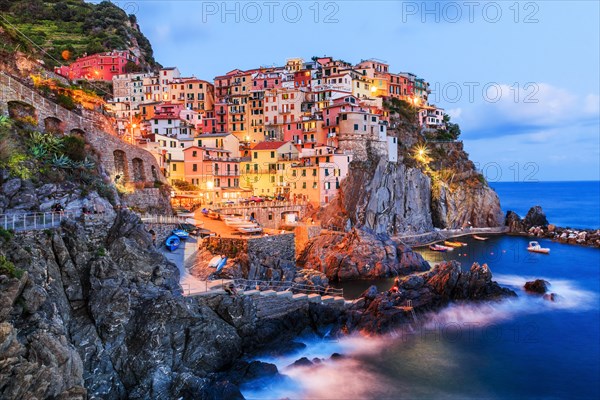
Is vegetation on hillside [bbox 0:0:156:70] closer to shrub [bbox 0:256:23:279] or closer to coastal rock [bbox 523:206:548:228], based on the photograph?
coastal rock [bbox 523:206:548:228]

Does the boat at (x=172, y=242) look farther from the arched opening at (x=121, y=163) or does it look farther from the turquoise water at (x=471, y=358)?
the turquoise water at (x=471, y=358)

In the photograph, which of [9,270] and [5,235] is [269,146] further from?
[9,270]

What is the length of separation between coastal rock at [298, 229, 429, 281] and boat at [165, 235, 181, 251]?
1604 cm

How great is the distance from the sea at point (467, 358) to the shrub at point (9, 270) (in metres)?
10.5

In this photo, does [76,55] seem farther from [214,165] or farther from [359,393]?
[359,393]

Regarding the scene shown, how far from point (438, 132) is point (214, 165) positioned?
47.1 m

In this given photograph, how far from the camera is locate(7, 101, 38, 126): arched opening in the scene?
28.9 metres

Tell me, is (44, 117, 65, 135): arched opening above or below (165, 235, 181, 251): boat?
above

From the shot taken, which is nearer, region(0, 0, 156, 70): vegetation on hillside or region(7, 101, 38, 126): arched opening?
region(7, 101, 38, 126): arched opening

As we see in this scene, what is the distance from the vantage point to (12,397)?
13289 millimetres

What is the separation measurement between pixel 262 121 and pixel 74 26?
228ft

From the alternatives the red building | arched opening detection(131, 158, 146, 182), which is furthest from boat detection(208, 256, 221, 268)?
the red building

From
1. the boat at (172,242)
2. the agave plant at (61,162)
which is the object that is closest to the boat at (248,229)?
the boat at (172,242)

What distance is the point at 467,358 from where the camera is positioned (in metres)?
26.7
